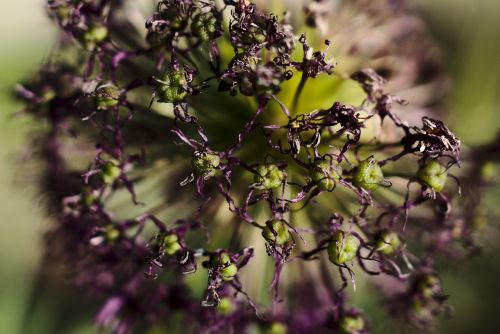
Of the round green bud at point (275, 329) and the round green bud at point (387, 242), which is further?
the round green bud at point (275, 329)

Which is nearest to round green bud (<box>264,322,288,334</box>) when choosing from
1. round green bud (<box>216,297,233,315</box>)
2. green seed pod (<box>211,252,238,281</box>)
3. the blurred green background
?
round green bud (<box>216,297,233,315</box>)

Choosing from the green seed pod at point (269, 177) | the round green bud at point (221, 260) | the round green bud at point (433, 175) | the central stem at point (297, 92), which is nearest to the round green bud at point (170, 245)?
the round green bud at point (221, 260)

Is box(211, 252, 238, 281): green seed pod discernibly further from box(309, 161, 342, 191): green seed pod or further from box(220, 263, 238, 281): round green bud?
box(309, 161, 342, 191): green seed pod

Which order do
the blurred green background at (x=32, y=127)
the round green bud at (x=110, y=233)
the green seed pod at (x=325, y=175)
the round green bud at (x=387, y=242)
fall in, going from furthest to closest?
the blurred green background at (x=32, y=127)
the round green bud at (x=110, y=233)
the round green bud at (x=387, y=242)
the green seed pod at (x=325, y=175)

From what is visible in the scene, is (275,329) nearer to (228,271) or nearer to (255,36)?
(228,271)

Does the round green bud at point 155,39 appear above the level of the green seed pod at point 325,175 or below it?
above

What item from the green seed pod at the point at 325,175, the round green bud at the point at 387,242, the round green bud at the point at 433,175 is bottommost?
the round green bud at the point at 387,242

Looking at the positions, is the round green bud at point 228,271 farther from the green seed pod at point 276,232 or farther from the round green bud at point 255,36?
the round green bud at point 255,36
